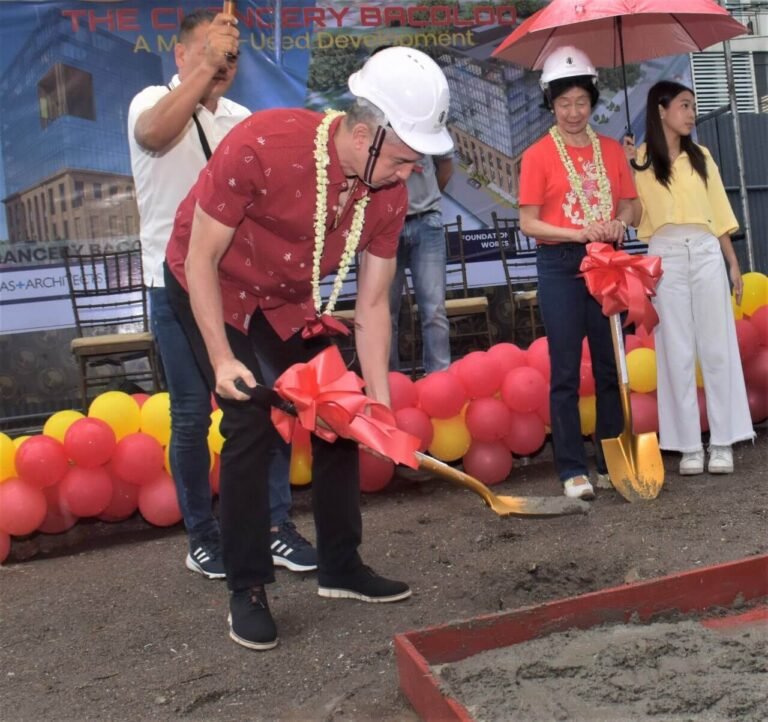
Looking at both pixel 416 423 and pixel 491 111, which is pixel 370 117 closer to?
pixel 416 423

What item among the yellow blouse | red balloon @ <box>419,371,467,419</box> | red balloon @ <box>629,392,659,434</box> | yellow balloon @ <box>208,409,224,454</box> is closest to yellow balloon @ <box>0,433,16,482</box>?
yellow balloon @ <box>208,409,224,454</box>

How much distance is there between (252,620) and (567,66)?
101 inches

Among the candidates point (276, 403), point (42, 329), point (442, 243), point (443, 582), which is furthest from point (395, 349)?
point (276, 403)

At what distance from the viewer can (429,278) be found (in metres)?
5.62

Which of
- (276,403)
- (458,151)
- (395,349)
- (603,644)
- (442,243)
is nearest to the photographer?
(603,644)

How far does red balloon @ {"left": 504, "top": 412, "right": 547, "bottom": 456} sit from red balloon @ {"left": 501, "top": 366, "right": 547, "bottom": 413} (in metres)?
0.05

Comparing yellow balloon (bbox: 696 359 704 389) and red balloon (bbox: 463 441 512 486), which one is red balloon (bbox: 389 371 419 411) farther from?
yellow balloon (bbox: 696 359 704 389)

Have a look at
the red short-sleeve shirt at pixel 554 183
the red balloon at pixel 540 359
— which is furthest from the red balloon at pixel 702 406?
the red short-sleeve shirt at pixel 554 183

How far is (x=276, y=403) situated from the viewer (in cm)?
249

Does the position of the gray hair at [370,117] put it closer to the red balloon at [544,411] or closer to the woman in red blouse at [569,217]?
the woman in red blouse at [569,217]

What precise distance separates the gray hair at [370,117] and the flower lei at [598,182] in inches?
67.3

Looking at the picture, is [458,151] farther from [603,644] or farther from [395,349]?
[603,644]

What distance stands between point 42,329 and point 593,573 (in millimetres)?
4565

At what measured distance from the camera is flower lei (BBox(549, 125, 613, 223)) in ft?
12.9
